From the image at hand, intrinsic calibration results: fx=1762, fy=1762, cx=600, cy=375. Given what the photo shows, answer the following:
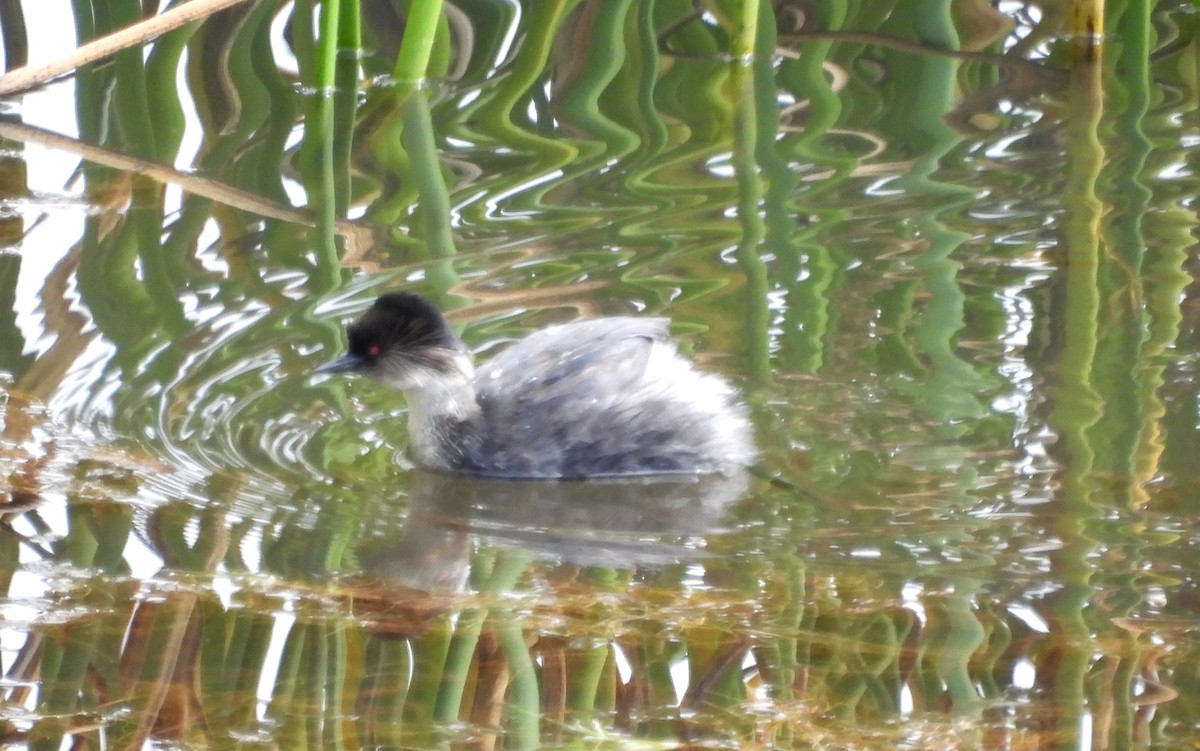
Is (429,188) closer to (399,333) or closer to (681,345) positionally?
(681,345)

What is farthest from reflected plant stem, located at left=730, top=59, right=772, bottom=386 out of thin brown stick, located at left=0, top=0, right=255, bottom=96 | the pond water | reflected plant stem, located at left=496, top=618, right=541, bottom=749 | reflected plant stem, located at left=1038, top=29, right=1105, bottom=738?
thin brown stick, located at left=0, top=0, right=255, bottom=96

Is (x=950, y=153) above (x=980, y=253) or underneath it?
above

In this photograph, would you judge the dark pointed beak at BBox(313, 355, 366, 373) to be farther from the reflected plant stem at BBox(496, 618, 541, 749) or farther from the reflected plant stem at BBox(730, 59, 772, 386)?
the reflected plant stem at BBox(496, 618, 541, 749)

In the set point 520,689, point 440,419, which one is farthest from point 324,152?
point 520,689

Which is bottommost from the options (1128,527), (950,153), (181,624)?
(181,624)

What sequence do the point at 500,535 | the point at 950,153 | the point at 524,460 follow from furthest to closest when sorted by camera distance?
the point at 950,153
the point at 524,460
the point at 500,535

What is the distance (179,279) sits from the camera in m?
6.09

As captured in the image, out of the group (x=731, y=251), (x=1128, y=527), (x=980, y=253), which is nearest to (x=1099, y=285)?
(x=980, y=253)

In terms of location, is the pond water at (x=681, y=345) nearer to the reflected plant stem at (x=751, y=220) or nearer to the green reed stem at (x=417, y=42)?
the reflected plant stem at (x=751, y=220)

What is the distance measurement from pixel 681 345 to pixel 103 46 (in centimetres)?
266

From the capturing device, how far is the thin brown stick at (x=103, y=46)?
6.64 m

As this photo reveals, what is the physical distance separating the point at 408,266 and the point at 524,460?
1.37m

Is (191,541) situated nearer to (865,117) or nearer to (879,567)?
(879,567)

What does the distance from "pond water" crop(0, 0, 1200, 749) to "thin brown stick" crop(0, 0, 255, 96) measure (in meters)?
0.46
